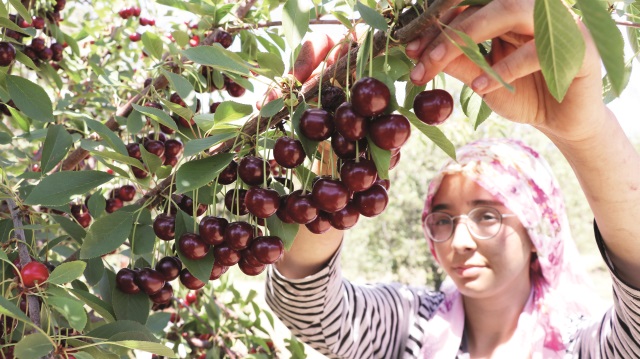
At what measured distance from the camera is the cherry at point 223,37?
5.01 ft

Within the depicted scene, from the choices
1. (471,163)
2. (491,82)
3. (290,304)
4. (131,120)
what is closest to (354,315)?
(290,304)

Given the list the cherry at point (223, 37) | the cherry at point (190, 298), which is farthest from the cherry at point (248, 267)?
the cherry at point (190, 298)

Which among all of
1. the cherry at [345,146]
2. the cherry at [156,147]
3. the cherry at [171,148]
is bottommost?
the cherry at [171,148]

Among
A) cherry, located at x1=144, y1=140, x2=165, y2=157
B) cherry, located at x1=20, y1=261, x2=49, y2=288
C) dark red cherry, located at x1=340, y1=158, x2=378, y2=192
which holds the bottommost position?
cherry, located at x1=144, y1=140, x2=165, y2=157

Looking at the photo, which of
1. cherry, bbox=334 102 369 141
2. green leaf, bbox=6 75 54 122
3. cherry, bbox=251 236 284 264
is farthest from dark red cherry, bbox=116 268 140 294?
cherry, bbox=334 102 369 141

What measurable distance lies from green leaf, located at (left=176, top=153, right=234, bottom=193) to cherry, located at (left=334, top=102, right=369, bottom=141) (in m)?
0.19

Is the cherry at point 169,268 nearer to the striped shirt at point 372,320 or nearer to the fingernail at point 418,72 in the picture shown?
the fingernail at point 418,72

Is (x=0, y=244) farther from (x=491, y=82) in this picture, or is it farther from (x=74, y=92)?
(x=74, y=92)

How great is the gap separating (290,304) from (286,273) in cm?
16

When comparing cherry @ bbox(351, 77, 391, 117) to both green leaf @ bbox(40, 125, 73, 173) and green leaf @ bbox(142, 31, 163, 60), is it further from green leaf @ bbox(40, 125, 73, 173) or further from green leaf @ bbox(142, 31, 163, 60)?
green leaf @ bbox(142, 31, 163, 60)

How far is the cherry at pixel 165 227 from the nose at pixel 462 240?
1.45 m

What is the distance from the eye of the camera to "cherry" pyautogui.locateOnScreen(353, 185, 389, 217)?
2.83ft

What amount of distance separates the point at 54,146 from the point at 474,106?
2.75 ft

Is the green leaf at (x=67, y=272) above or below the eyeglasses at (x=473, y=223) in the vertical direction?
above
